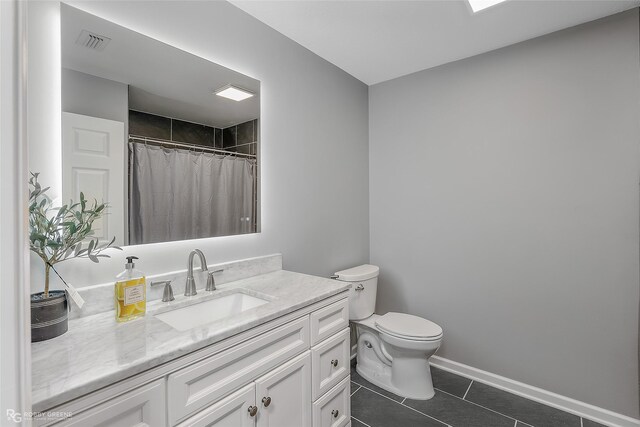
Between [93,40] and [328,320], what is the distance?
158 cm

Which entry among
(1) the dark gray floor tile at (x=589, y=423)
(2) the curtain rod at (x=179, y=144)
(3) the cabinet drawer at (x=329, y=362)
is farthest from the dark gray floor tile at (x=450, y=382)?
(2) the curtain rod at (x=179, y=144)

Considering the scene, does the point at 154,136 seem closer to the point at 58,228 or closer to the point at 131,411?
the point at 58,228

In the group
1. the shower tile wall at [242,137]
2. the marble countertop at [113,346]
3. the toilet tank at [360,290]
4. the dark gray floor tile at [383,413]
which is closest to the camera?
the marble countertop at [113,346]

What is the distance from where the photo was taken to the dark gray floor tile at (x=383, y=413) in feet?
5.88

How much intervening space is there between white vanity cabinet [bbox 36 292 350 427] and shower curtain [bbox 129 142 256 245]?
66 cm

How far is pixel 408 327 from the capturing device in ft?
6.81

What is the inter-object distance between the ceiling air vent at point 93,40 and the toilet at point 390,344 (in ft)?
6.09

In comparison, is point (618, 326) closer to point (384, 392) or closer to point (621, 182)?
point (621, 182)

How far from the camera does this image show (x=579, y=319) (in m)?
1.89

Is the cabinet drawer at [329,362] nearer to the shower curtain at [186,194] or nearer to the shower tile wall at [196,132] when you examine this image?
the shower curtain at [186,194]

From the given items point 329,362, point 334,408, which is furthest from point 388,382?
point 329,362

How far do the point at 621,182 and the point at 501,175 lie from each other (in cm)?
62

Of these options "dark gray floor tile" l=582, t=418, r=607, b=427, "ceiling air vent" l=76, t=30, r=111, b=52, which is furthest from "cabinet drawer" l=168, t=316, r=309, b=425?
"dark gray floor tile" l=582, t=418, r=607, b=427

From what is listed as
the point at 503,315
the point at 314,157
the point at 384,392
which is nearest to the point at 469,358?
the point at 503,315
